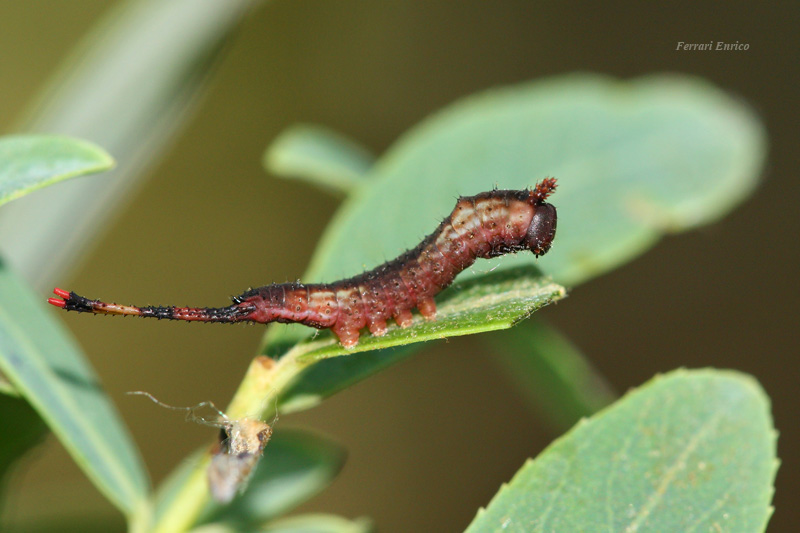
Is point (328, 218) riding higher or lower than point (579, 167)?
lower

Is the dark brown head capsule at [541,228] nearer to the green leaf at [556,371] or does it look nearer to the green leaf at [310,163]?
the green leaf at [556,371]

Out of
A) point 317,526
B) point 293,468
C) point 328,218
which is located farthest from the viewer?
point 328,218

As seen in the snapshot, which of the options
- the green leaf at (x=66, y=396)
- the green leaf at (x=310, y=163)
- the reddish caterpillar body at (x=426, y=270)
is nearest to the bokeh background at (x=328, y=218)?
the green leaf at (x=310, y=163)

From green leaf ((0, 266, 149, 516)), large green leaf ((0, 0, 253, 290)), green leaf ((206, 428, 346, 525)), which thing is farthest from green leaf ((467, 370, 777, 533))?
large green leaf ((0, 0, 253, 290))

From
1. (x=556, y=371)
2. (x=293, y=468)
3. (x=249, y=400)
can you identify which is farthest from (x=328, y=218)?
(x=249, y=400)

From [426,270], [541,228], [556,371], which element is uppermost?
[541,228]

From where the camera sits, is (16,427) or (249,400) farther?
(16,427)

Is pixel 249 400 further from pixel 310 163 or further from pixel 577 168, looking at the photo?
pixel 577 168
